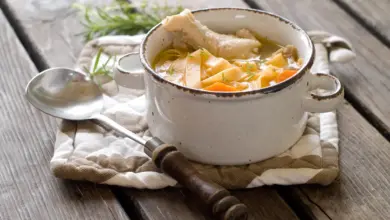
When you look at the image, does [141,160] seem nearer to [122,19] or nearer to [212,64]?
[212,64]

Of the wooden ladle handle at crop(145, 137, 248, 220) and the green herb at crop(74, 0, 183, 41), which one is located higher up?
the wooden ladle handle at crop(145, 137, 248, 220)

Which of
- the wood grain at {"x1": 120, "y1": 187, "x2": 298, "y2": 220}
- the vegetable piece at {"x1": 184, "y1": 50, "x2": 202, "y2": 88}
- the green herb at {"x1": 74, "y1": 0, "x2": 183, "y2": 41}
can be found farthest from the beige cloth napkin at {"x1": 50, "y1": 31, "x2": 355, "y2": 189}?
the green herb at {"x1": 74, "y1": 0, "x2": 183, "y2": 41}

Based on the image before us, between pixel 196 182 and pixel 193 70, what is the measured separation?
0.16 meters

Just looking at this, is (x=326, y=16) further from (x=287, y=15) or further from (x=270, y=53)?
(x=270, y=53)

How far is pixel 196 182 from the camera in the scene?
0.82 m

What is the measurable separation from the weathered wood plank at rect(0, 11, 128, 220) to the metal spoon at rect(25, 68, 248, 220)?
3 cm

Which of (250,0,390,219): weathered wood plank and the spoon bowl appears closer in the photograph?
(250,0,390,219): weathered wood plank

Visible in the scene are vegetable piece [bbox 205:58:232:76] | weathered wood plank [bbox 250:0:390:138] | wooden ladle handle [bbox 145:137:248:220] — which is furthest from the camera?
weathered wood plank [bbox 250:0:390:138]

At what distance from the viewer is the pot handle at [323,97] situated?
89cm

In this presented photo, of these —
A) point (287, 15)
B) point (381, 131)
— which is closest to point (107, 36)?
point (287, 15)

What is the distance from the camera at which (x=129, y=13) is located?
125cm

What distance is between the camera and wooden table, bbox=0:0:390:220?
0.84m

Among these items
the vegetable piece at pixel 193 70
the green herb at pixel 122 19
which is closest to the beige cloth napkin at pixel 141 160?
the vegetable piece at pixel 193 70

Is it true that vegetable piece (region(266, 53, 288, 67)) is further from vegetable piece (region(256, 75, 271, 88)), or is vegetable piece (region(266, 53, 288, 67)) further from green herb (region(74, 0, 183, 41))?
green herb (region(74, 0, 183, 41))
